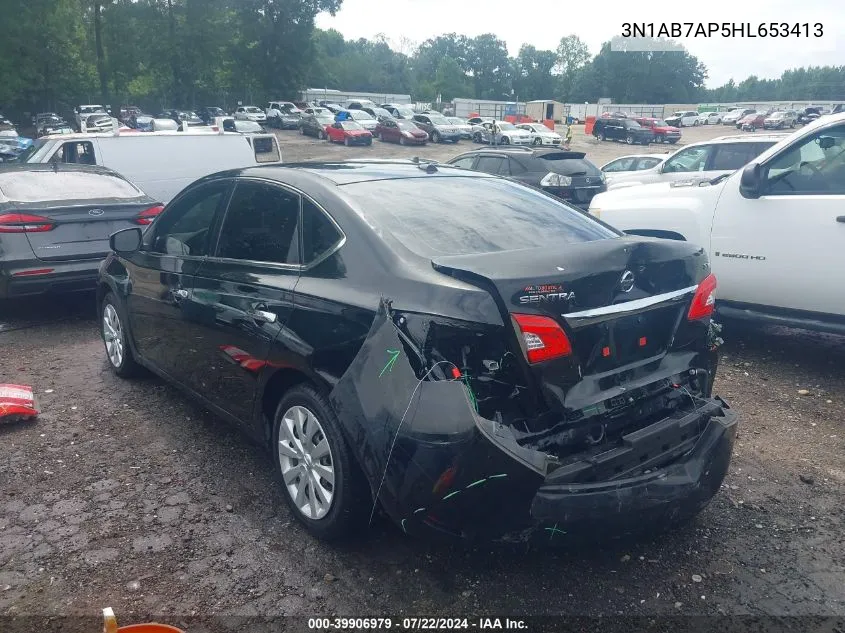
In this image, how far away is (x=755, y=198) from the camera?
5.37 metres

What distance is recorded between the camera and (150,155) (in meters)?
9.85

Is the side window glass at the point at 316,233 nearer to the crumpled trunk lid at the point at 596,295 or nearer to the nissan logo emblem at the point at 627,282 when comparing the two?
the crumpled trunk lid at the point at 596,295

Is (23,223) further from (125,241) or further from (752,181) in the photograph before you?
(752,181)

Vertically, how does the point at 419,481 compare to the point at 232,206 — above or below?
below

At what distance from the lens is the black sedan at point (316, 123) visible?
4262 cm

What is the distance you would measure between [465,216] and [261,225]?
3.63 ft

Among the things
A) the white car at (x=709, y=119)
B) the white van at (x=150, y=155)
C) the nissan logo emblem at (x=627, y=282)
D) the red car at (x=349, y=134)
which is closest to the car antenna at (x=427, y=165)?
the nissan logo emblem at (x=627, y=282)

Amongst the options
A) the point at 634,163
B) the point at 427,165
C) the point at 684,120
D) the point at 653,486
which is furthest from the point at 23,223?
the point at 684,120

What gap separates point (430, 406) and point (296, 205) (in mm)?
1483

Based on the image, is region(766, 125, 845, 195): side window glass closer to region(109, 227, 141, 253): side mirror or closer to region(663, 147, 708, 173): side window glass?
region(109, 227, 141, 253): side mirror

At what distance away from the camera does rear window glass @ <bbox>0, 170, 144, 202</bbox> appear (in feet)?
22.2

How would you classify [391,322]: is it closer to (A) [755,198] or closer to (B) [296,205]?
(B) [296,205]

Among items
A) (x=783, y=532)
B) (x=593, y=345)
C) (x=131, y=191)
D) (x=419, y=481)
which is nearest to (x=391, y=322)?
(x=419, y=481)

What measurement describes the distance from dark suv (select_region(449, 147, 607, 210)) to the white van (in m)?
4.43
